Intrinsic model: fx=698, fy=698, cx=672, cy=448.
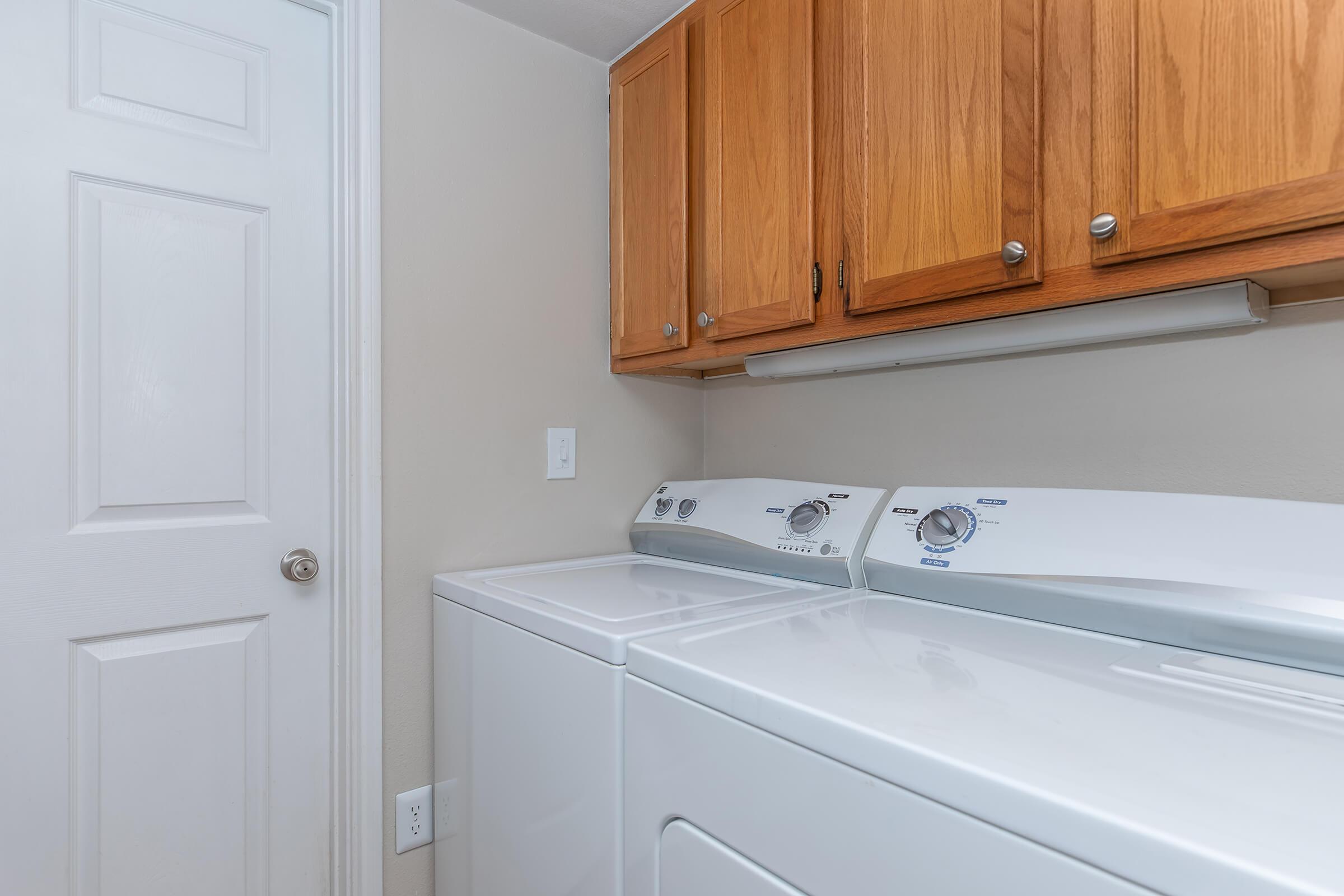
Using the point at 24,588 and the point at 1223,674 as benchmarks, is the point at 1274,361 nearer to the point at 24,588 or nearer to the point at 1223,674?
the point at 1223,674

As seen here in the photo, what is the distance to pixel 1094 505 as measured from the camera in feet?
3.56

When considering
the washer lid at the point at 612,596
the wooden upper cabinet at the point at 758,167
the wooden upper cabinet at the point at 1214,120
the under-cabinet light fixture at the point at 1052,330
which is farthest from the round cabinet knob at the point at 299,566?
the wooden upper cabinet at the point at 1214,120

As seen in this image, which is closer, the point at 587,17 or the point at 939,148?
the point at 939,148

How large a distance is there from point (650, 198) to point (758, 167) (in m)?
0.37

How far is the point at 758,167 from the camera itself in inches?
55.1

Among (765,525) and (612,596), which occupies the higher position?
(765,525)

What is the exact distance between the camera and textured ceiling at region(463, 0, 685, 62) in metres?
1.58

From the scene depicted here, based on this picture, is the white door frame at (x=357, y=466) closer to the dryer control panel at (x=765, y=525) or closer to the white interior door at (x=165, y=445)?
the white interior door at (x=165, y=445)

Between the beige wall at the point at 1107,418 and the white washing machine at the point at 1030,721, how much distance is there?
0.53ft

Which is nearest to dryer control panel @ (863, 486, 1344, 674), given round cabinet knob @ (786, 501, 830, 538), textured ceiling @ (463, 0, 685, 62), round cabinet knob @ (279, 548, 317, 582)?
round cabinet knob @ (786, 501, 830, 538)

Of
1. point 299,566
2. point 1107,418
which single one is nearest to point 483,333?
point 299,566

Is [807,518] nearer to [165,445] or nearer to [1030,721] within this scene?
[1030,721]

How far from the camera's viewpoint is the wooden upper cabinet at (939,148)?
1000 millimetres

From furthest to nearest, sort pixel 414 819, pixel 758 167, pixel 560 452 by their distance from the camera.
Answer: pixel 560 452
pixel 414 819
pixel 758 167
